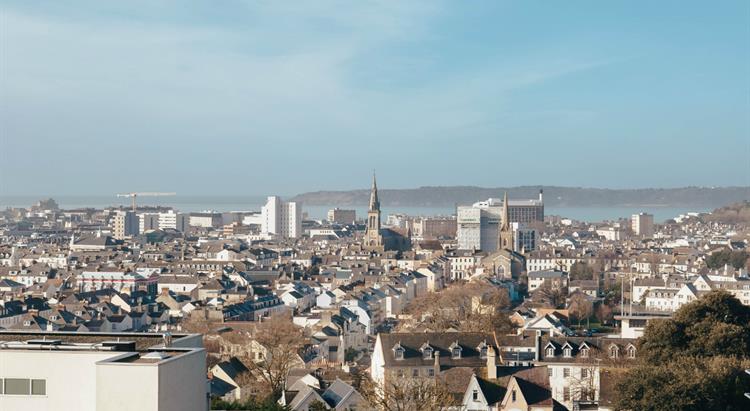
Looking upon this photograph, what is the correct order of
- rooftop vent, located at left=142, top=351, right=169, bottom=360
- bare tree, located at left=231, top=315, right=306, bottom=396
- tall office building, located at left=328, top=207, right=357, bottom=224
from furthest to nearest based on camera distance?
Answer: tall office building, located at left=328, top=207, right=357, bottom=224, bare tree, located at left=231, top=315, right=306, bottom=396, rooftop vent, located at left=142, top=351, right=169, bottom=360

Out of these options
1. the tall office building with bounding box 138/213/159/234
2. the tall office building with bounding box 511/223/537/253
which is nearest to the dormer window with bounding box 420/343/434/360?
the tall office building with bounding box 511/223/537/253

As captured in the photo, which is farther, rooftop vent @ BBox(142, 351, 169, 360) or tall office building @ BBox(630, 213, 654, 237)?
tall office building @ BBox(630, 213, 654, 237)

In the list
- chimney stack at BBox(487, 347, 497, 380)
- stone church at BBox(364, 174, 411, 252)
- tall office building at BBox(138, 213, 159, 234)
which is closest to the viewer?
chimney stack at BBox(487, 347, 497, 380)

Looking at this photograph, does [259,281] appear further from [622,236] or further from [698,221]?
[698,221]

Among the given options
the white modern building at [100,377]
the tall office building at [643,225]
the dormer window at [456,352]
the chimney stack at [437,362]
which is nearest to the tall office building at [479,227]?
the tall office building at [643,225]

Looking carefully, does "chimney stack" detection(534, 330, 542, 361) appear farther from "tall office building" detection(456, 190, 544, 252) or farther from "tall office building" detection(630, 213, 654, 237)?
"tall office building" detection(630, 213, 654, 237)

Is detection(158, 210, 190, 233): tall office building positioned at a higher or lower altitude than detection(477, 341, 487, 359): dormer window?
higher

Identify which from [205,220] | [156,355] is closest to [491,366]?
[156,355]

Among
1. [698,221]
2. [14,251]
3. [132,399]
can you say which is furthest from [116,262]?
[698,221]

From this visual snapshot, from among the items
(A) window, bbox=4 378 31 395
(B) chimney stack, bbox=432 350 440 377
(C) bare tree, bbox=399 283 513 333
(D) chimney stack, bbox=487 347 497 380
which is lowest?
(C) bare tree, bbox=399 283 513 333
